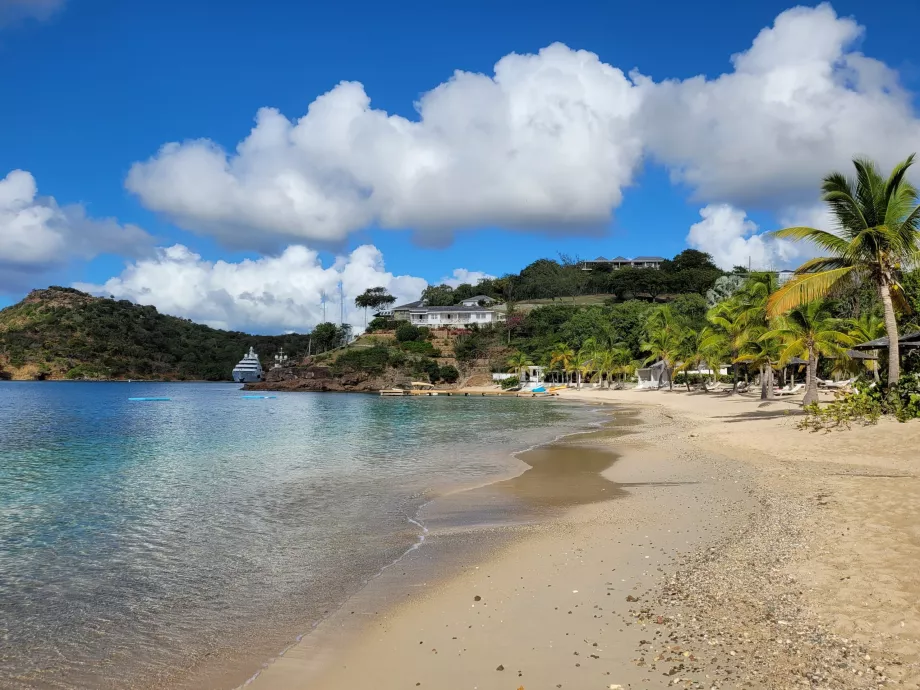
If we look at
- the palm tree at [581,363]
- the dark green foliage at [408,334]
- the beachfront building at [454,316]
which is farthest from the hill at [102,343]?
the palm tree at [581,363]

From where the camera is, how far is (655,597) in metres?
6.25

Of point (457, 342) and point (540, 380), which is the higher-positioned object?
point (457, 342)

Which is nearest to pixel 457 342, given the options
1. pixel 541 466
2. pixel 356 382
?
pixel 356 382

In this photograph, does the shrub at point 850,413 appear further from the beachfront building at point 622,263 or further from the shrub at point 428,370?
the beachfront building at point 622,263

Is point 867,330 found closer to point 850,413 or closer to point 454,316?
point 850,413

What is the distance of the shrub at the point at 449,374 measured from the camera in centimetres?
9619

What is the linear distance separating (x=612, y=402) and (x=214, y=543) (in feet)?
165

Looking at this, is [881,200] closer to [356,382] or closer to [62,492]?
[62,492]

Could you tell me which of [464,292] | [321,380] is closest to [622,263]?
[464,292]

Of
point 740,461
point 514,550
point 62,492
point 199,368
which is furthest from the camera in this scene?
point 199,368

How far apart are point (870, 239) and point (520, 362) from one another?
232 ft

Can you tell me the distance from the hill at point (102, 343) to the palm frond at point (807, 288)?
154 meters

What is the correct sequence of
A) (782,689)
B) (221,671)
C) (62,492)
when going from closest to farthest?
(782,689) → (221,671) → (62,492)

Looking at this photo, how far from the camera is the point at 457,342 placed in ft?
343
